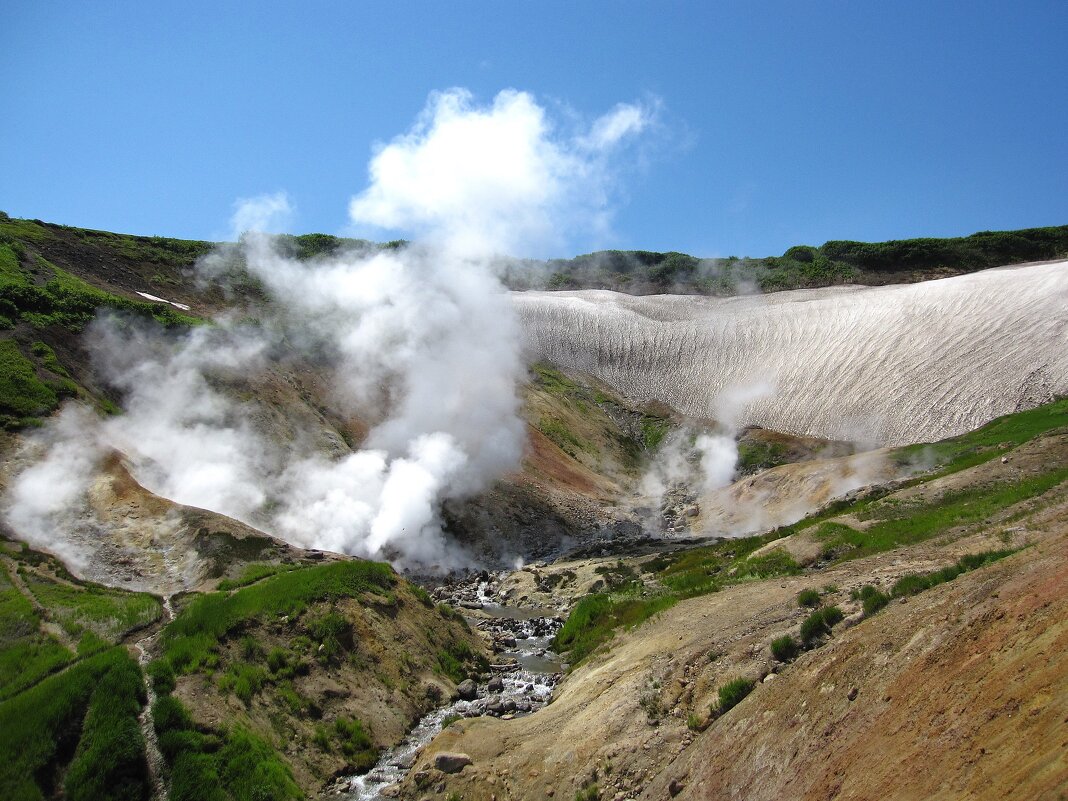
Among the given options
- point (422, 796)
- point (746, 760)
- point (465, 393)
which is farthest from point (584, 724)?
point (465, 393)

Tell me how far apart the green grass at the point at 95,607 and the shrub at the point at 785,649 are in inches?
665

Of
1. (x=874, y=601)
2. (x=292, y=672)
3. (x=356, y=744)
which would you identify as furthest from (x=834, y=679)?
(x=292, y=672)

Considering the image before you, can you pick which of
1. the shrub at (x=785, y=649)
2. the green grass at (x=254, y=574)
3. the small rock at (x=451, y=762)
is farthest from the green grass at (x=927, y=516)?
the green grass at (x=254, y=574)

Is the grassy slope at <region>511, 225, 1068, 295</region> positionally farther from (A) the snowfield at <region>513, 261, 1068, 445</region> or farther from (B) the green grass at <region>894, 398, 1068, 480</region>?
(B) the green grass at <region>894, 398, 1068, 480</region>

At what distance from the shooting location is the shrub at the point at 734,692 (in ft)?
41.1

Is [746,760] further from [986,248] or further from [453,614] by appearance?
[986,248]

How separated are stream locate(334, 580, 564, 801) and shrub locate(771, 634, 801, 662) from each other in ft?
28.3

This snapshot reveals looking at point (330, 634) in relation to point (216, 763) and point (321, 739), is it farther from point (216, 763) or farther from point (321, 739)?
point (216, 763)

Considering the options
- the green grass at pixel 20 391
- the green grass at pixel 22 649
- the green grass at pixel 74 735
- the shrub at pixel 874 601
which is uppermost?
the green grass at pixel 20 391

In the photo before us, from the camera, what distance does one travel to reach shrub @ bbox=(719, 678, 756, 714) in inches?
493

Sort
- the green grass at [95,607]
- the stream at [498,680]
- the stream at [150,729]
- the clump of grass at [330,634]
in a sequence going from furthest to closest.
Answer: the clump of grass at [330,634] < the green grass at [95,607] < the stream at [498,680] < the stream at [150,729]

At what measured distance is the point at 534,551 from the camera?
42906 millimetres

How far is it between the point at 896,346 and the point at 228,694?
71829mm

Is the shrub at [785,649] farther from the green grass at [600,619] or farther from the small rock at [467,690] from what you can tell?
the small rock at [467,690]
